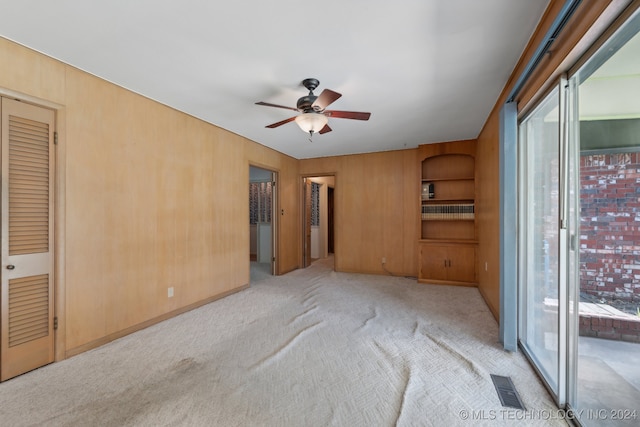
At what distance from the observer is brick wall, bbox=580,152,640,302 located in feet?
4.01

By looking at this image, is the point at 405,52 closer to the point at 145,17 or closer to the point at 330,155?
the point at 145,17

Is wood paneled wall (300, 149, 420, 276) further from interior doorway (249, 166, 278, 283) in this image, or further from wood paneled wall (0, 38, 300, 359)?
wood paneled wall (0, 38, 300, 359)

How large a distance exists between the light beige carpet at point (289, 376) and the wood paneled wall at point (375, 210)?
6.60ft

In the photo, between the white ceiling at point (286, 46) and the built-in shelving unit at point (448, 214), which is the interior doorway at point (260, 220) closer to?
the built-in shelving unit at point (448, 214)

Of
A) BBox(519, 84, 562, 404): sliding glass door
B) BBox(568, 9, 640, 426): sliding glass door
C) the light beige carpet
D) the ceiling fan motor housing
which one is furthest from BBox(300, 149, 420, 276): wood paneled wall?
BBox(568, 9, 640, 426): sliding glass door

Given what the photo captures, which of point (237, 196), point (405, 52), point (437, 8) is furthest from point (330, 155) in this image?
point (437, 8)

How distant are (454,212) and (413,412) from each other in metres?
3.72

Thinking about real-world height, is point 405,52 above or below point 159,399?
above

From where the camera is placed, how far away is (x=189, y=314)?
3170 millimetres

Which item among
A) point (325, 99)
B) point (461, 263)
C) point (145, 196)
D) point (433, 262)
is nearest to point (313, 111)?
point (325, 99)

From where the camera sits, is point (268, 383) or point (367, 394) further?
point (268, 383)

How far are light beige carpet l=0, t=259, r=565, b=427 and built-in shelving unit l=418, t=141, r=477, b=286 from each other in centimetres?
144

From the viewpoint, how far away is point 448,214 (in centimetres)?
A: 467

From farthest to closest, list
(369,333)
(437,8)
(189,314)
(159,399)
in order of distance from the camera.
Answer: (189,314) → (369,333) → (159,399) → (437,8)
